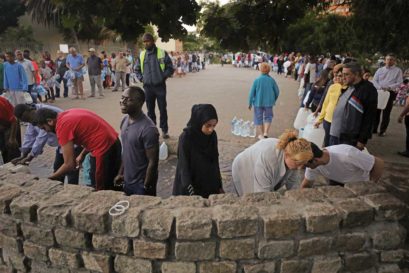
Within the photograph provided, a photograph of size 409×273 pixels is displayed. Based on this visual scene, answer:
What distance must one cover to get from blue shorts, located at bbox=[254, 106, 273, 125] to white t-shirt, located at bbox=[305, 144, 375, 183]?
175 inches

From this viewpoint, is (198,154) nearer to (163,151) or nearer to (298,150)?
(298,150)

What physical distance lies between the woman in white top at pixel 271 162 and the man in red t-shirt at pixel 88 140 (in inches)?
54.2

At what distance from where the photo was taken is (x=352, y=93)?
520 centimetres

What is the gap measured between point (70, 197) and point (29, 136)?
209 centimetres

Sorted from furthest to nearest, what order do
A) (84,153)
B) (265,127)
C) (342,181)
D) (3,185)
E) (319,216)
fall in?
(265,127), (84,153), (342,181), (3,185), (319,216)

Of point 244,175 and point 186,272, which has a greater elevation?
point 244,175

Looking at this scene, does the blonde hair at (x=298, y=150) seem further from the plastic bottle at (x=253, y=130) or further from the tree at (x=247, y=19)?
the plastic bottle at (x=253, y=130)

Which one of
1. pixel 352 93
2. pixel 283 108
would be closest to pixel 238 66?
pixel 283 108

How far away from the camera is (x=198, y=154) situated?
3631mm

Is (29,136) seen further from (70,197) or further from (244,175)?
(244,175)

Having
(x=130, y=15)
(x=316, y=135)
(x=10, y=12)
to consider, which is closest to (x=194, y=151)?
(x=130, y=15)

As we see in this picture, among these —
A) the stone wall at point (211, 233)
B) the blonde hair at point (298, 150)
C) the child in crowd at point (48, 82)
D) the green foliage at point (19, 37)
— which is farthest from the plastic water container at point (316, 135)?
the green foliage at point (19, 37)

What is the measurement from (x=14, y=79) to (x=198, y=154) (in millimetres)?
7680

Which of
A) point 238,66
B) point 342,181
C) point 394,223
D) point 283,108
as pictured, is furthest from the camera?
point 238,66
